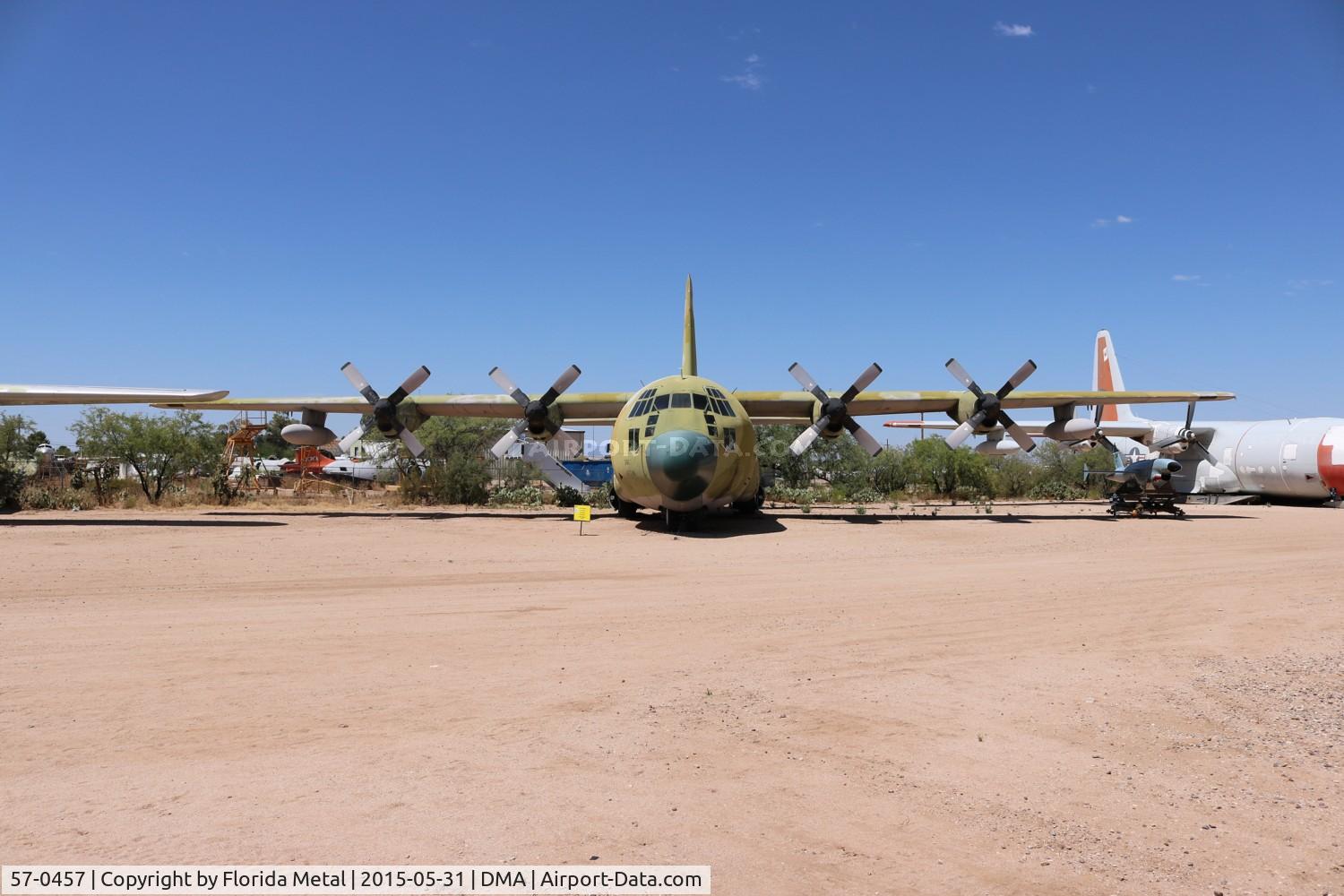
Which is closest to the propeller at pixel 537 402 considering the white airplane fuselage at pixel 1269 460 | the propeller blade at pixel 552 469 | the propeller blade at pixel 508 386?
the propeller blade at pixel 508 386

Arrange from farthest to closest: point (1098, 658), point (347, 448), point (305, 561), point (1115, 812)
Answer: point (347, 448), point (305, 561), point (1098, 658), point (1115, 812)

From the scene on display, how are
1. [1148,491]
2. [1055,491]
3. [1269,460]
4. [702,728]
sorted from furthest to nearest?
1. [1055,491]
2. [1269,460]
3. [1148,491]
4. [702,728]

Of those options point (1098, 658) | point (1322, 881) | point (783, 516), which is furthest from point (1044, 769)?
point (783, 516)

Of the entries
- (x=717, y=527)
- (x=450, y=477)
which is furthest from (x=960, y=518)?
(x=450, y=477)

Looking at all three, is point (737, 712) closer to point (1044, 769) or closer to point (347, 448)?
point (1044, 769)

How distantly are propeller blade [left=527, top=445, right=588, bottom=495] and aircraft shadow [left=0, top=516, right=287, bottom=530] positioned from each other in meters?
17.9

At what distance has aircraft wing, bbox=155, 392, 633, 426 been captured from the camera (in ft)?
82.7

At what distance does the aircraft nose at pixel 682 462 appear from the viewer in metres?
18.0

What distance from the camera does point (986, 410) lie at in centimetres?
2455

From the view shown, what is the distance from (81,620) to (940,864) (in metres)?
8.81

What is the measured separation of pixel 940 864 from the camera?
137 inches

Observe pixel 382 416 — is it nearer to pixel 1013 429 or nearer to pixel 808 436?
pixel 808 436

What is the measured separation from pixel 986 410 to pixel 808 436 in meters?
5.66

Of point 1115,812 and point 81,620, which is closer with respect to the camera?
point 1115,812
